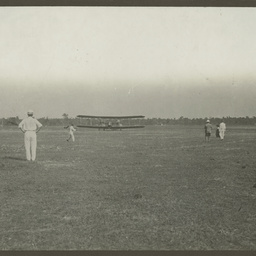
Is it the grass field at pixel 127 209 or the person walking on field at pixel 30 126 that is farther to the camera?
the person walking on field at pixel 30 126

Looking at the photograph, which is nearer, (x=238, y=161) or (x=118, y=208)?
(x=118, y=208)

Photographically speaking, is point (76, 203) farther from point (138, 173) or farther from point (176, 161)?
point (176, 161)

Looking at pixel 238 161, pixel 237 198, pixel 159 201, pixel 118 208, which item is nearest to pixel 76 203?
pixel 118 208

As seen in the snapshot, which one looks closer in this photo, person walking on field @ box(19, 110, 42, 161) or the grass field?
the grass field

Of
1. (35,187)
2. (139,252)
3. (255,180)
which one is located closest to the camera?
(139,252)

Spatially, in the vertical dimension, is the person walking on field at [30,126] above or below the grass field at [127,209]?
above

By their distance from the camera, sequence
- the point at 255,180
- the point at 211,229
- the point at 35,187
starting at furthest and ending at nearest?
the point at 255,180
the point at 35,187
the point at 211,229

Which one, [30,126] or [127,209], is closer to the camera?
[127,209]

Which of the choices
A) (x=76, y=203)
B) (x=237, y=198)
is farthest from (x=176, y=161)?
(x=76, y=203)

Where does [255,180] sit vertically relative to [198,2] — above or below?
below

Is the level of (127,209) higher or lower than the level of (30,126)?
lower

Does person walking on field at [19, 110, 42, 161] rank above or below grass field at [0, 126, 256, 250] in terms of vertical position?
above
